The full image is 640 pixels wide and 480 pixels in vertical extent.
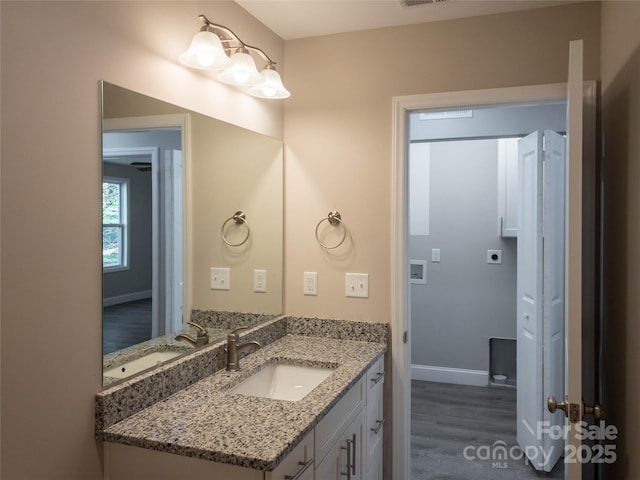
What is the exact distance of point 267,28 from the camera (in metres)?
2.49

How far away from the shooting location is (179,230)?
193 centimetres

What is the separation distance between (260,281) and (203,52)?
113cm

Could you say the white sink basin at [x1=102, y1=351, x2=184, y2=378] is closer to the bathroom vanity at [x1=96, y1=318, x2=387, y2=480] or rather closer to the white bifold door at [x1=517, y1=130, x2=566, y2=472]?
the bathroom vanity at [x1=96, y1=318, x2=387, y2=480]

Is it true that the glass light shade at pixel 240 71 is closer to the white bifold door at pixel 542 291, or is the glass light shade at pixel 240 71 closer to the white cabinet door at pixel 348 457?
the white cabinet door at pixel 348 457

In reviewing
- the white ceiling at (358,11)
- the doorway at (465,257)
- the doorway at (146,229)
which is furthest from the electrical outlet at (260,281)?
the doorway at (465,257)

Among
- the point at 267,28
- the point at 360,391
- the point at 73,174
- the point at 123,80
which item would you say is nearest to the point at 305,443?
the point at 360,391

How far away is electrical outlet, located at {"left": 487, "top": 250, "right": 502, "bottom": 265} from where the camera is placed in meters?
4.43

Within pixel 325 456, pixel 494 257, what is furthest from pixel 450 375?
pixel 325 456

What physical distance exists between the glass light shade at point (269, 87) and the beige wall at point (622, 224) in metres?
1.32

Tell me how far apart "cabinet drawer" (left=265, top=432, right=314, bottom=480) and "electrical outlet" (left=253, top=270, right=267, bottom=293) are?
3.29ft

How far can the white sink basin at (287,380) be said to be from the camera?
2.18m

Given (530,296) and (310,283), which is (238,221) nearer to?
(310,283)

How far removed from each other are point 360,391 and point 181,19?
161 cm

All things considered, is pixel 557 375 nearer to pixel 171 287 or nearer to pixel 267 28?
pixel 171 287
